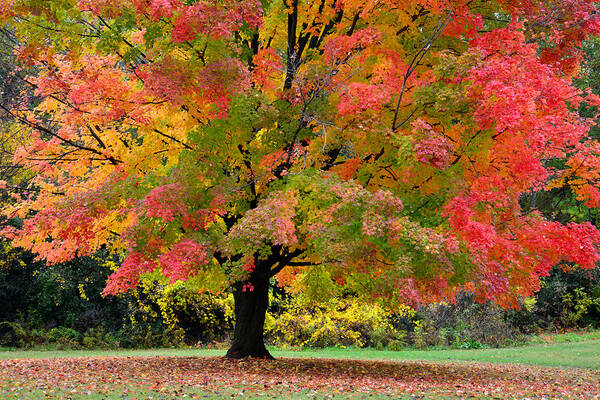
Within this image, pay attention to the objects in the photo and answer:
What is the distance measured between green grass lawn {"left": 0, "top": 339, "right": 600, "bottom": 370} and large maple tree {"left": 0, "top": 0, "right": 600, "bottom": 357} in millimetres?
6276

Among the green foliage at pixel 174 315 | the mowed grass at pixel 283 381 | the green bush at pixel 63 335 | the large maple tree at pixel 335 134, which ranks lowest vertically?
the mowed grass at pixel 283 381

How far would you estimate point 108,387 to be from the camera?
8.09 meters

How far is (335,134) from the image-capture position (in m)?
11.0

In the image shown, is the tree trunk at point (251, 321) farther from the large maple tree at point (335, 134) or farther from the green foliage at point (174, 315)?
the green foliage at point (174, 315)

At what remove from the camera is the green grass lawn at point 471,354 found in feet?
54.1

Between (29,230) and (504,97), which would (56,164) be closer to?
(29,230)

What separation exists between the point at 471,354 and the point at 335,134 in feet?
40.8

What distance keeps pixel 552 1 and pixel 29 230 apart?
39.8 ft

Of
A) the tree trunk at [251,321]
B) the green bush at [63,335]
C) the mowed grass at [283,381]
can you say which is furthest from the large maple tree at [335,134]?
the green bush at [63,335]

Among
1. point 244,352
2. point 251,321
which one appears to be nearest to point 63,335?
point 244,352

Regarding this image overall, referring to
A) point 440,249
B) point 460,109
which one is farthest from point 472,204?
point 460,109

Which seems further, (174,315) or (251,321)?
(174,315)

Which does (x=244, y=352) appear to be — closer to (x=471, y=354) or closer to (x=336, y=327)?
(x=336, y=327)

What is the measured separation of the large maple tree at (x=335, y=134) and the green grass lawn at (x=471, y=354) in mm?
6276
